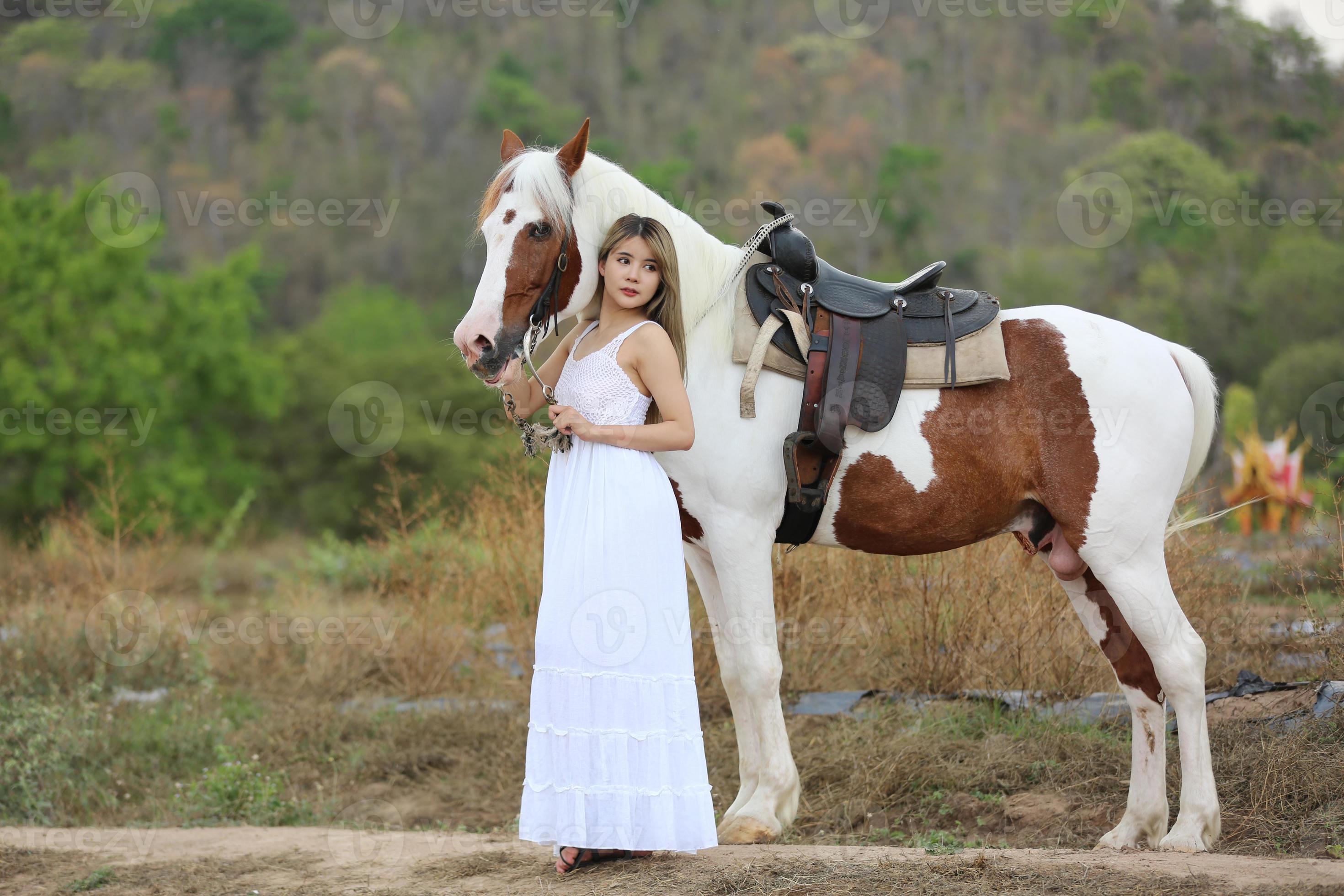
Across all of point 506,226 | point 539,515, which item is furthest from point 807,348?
point 539,515

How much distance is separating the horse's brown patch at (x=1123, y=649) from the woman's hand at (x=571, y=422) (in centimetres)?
190

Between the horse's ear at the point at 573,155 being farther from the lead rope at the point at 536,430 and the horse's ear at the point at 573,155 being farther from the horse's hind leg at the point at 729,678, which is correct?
the horse's hind leg at the point at 729,678

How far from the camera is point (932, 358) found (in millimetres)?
3516

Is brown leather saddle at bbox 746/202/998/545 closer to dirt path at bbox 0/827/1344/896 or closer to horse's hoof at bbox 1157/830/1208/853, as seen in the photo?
dirt path at bbox 0/827/1344/896

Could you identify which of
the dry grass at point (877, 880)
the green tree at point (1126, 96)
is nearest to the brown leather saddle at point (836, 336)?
the dry grass at point (877, 880)

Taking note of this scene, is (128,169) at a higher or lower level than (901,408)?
higher

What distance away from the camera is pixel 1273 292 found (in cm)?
3048

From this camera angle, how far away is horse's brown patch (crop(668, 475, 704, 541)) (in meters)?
3.48

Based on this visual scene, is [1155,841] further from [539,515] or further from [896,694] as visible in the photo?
[539,515]

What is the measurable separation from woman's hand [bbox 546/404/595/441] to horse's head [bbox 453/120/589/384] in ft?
0.72

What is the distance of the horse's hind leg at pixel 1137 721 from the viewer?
142 inches

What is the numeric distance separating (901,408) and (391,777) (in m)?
3.77

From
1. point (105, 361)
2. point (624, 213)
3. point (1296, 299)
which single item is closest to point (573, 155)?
point (624, 213)

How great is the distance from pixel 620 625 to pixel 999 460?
1399 mm
